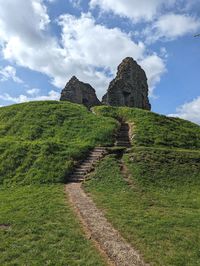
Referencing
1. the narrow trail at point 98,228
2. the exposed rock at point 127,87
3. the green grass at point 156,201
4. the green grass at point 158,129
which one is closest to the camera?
the narrow trail at point 98,228

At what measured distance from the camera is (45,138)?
44.1 metres

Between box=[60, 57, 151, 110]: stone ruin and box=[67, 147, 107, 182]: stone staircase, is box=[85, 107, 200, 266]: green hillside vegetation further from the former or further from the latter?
box=[60, 57, 151, 110]: stone ruin

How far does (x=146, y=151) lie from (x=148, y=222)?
1720 cm

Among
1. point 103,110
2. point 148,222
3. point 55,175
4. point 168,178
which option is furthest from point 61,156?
point 103,110

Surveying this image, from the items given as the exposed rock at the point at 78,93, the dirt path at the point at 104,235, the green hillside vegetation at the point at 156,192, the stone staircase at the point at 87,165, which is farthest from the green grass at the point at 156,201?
the exposed rock at the point at 78,93

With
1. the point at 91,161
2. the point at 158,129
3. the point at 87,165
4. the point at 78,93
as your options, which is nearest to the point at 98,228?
the point at 87,165

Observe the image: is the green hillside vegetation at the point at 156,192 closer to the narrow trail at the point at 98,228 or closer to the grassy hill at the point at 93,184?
the grassy hill at the point at 93,184

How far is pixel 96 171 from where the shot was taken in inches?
1300

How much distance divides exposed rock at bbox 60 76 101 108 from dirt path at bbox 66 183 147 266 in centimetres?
4991

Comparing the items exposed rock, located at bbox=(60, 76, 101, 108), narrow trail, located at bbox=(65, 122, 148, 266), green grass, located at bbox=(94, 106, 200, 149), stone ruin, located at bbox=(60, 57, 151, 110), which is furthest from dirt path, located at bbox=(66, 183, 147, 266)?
exposed rock, located at bbox=(60, 76, 101, 108)

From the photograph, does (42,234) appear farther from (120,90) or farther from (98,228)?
(120,90)

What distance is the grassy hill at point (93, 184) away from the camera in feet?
56.1

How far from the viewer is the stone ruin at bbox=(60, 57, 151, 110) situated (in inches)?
2874

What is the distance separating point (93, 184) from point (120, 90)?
4519cm
